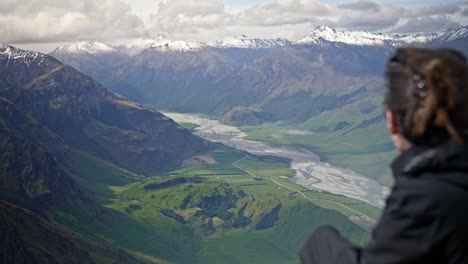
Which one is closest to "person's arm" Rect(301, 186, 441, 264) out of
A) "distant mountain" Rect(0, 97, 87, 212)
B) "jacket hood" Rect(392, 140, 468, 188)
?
"jacket hood" Rect(392, 140, 468, 188)

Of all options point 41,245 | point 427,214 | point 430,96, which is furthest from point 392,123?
point 41,245

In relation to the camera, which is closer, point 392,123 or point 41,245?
point 392,123

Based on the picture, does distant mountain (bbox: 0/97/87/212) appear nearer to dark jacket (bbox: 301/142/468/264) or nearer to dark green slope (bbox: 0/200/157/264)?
dark green slope (bbox: 0/200/157/264)

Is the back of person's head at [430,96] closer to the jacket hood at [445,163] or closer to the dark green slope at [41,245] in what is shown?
the jacket hood at [445,163]

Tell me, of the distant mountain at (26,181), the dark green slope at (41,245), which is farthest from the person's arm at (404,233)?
the distant mountain at (26,181)

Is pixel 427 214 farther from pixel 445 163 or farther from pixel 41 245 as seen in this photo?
pixel 41 245
